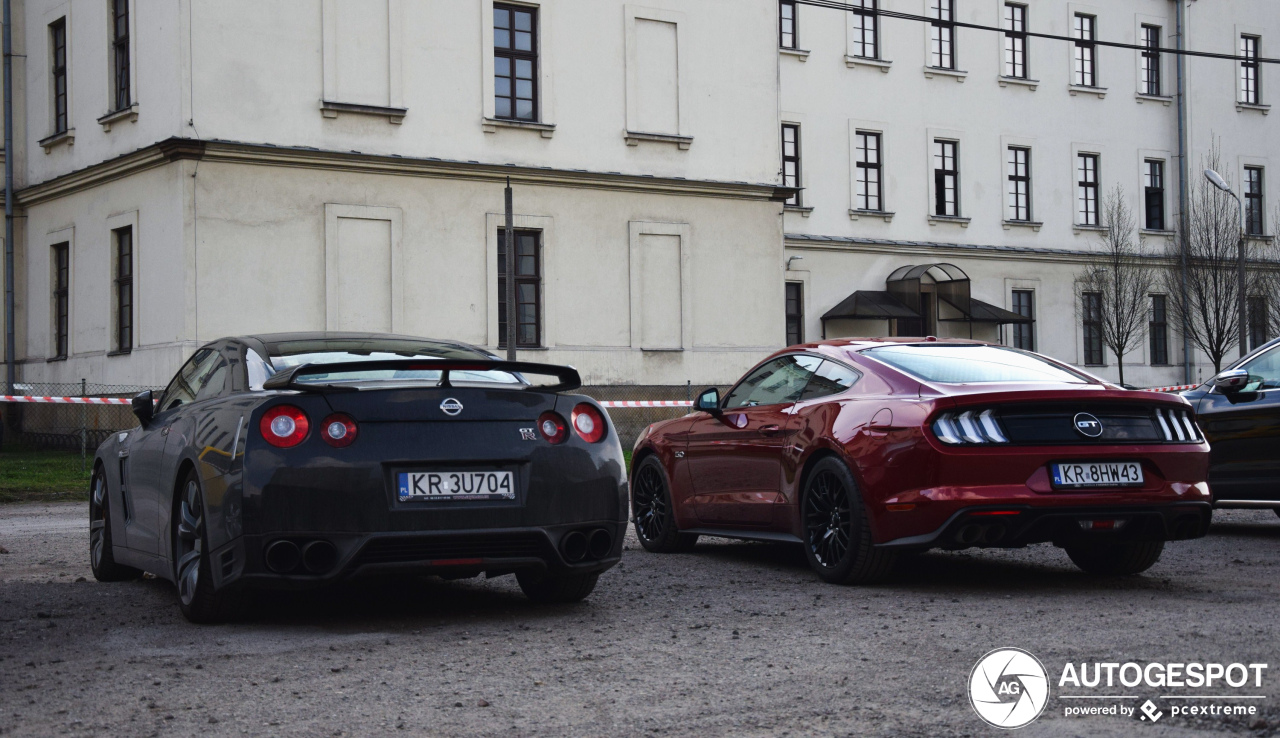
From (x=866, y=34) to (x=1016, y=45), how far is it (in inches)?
201

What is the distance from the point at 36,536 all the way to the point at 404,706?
7763 millimetres

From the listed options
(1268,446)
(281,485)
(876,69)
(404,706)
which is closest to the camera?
(404,706)

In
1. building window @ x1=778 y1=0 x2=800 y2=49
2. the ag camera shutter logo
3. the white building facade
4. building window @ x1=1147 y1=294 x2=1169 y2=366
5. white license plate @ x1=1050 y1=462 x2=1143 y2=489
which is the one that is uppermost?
building window @ x1=778 y1=0 x2=800 y2=49

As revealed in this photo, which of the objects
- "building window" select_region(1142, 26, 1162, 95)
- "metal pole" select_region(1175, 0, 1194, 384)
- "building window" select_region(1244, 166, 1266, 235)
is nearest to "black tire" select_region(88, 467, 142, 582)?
"metal pole" select_region(1175, 0, 1194, 384)

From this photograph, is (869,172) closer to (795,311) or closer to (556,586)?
(795,311)

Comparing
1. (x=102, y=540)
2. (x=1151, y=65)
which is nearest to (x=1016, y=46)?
(x=1151, y=65)

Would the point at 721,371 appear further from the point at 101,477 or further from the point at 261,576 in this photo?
the point at 261,576

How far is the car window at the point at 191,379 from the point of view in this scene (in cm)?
725

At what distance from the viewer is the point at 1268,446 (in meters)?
9.92

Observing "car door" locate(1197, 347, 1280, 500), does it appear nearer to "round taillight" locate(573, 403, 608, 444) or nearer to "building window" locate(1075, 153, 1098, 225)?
"round taillight" locate(573, 403, 608, 444)

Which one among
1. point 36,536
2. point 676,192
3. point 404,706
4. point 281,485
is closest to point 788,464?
point 281,485

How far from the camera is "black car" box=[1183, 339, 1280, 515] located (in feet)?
32.5

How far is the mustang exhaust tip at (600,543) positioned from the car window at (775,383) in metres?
2.15

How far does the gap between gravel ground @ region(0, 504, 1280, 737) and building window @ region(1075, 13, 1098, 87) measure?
33987mm
